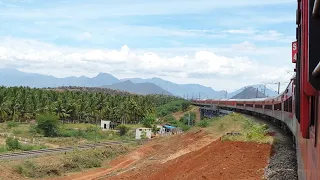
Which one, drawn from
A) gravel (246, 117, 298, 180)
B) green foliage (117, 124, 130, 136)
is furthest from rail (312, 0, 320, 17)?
green foliage (117, 124, 130, 136)

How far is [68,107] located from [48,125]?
52.1ft

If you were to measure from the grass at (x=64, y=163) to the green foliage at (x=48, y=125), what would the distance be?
958 inches

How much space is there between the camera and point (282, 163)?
577 inches

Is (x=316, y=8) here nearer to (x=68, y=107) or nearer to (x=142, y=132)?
(x=142, y=132)

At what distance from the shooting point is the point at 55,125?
240 feet

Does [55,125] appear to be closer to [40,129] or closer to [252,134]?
[40,129]

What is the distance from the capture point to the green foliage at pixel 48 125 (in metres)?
71.5

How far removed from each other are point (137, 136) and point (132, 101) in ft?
79.6

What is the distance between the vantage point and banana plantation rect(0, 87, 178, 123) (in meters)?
81.2

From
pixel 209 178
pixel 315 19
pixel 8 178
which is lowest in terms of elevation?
pixel 8 178

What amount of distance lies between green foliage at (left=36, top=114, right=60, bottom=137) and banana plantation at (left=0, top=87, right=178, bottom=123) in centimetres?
995

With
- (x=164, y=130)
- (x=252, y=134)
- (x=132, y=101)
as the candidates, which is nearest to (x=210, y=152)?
(x=252, y=134)

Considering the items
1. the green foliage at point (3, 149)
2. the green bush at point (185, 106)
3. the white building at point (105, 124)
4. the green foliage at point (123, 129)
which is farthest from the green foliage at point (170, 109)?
the green foliage at point (3, 149)

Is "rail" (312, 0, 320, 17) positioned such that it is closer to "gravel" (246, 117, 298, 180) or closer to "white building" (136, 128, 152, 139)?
"gravel" (246, 117, 298, 180)
